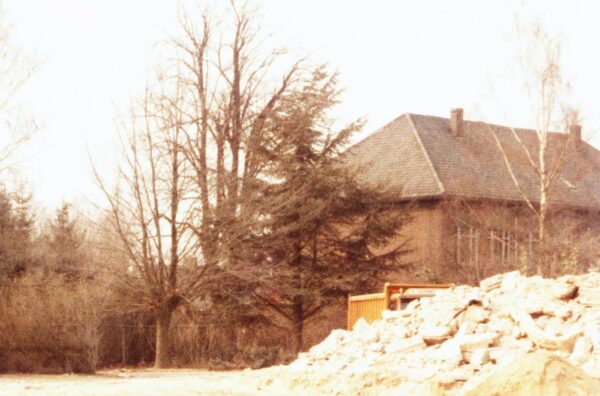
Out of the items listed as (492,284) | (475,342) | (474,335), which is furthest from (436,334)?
(492,284)

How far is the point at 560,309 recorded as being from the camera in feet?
67.1

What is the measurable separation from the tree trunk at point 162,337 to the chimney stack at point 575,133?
55.9 ft

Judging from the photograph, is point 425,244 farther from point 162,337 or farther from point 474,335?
point 474,335

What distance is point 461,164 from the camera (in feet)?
164

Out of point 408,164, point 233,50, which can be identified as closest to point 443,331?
point 233,50

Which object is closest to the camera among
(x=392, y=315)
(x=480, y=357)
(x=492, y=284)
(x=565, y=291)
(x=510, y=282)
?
(x=480, y=357)

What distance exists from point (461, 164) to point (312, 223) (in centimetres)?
1785

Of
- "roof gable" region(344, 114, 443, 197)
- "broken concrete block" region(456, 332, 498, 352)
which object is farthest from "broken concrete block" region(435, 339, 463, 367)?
"roof gable" region(344, 114, 443, 197)

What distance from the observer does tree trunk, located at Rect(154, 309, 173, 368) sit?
103 feet

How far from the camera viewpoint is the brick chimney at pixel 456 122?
52.2 metres

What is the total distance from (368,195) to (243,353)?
7525mm

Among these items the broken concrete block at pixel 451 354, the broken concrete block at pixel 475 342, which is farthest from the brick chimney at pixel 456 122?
the broken concrete block at pixel 475 342

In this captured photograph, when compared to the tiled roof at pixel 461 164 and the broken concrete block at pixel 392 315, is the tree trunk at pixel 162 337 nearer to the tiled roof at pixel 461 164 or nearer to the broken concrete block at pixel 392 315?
the broken concrete block at pixel 392 315

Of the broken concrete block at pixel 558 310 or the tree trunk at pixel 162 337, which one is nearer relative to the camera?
the broken concrete block at pixel 558 310
